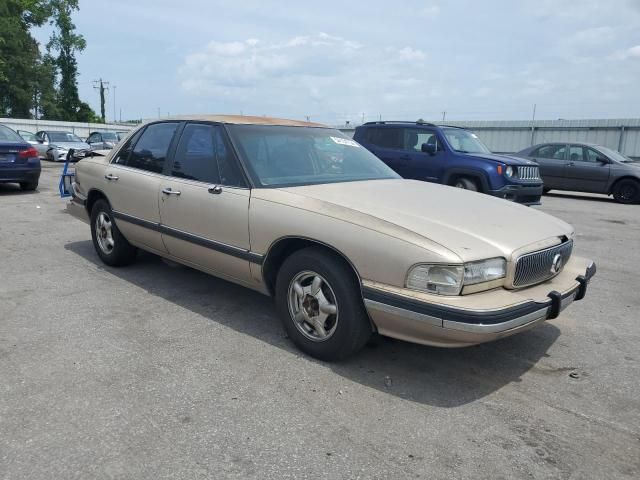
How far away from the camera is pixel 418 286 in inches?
117

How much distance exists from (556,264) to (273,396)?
2.03 m

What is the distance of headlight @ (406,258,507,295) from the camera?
2.94m

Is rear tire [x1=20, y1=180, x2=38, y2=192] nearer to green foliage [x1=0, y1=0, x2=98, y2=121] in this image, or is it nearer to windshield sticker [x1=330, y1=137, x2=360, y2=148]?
windshield sticker [x1=330, y1=137, x2=360, y2=148]

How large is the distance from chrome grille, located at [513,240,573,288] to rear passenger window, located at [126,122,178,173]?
10.3 feet

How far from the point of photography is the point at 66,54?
196ft

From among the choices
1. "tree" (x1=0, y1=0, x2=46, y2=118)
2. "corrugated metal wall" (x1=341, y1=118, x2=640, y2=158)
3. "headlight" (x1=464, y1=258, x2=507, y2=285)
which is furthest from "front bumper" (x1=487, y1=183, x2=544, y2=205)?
"tree" (x1=0, y1=0, x2=46, y2=118)

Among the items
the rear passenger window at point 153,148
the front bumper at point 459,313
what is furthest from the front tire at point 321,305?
the rear passenger window at point 153,148

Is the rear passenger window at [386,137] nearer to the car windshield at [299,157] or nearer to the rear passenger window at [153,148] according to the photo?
the car windshield at [299,157]

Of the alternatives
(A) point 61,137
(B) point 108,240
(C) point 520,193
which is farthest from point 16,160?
(A) point 61,137

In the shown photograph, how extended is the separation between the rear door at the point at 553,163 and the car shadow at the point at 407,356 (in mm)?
11141

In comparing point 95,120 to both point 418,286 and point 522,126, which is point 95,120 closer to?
point 522,126

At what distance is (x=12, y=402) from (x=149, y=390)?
0.71 metres

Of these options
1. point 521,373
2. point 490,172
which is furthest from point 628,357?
point 490,172

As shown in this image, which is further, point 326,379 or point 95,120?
point 95,120
